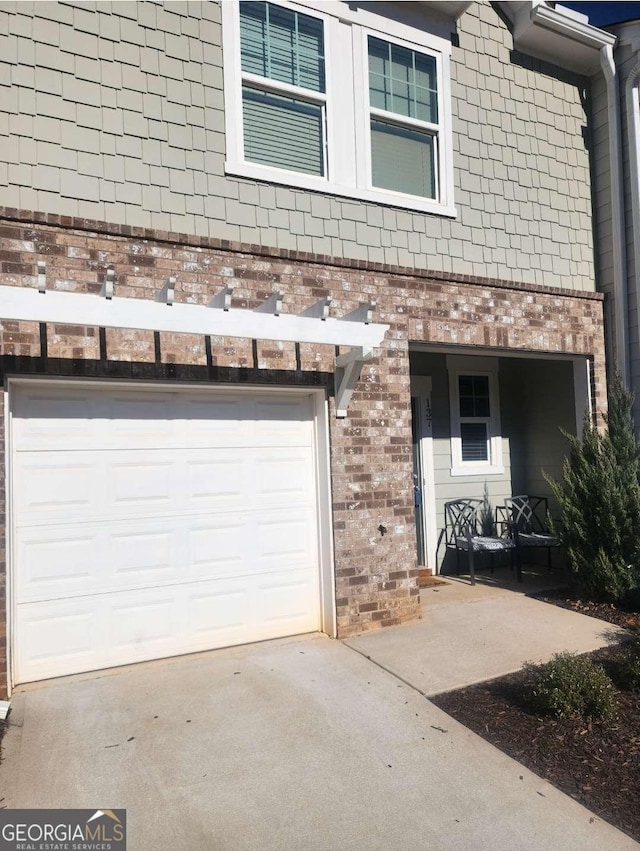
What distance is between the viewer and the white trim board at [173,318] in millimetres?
4031

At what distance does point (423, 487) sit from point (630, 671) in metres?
3.76

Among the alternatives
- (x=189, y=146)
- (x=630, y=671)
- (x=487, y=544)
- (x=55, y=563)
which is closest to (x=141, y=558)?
(x=55, y=563)

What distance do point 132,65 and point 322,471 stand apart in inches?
143

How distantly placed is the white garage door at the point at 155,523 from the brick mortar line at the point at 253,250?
3.91 feet

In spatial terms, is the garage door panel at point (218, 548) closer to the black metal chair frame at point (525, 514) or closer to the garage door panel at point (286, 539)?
the garage door panel at point (286, 539)

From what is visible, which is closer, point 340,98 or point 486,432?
point 340,98

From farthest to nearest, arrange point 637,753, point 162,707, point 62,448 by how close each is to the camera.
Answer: point 62,448 < point 162,707 < point 637,753

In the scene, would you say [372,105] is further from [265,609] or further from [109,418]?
[265,609]

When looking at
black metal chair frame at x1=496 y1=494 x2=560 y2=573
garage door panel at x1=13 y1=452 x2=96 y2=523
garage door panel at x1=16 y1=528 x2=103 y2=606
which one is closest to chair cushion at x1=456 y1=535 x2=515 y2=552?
black metal chair frame at x1=496 y1=494 x2=560 y2=573

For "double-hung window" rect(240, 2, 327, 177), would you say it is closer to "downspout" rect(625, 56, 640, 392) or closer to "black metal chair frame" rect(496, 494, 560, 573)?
"downspout" rect(625, 56, 640, 392)

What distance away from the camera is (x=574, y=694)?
400cm

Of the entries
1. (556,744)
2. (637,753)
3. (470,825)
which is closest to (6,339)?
(470,825)

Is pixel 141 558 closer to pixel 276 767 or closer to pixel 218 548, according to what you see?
pixel 218 548

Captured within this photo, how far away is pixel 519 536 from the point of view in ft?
25.6
